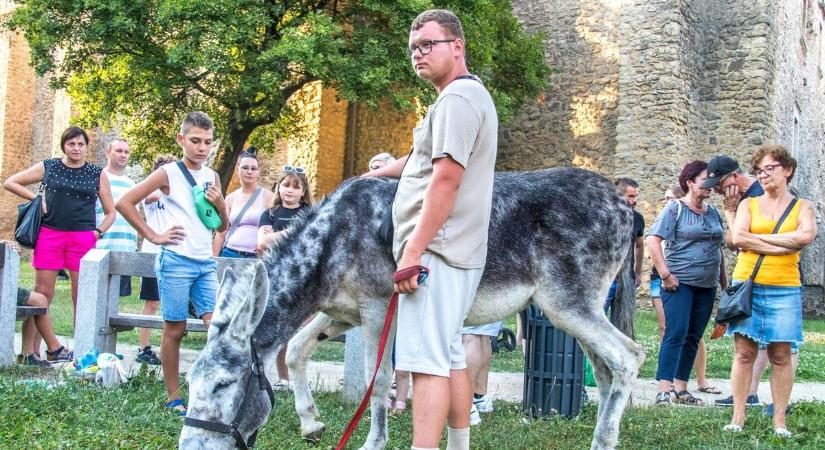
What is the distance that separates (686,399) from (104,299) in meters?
5.29

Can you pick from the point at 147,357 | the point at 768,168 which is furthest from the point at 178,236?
the point at 768,168

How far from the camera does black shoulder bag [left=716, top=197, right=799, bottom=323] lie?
5.92 metres

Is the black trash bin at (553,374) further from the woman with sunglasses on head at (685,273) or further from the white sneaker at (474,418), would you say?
the woman with sunglasses on head at (685,273)

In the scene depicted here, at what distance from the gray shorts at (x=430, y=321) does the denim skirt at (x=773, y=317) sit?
308cm

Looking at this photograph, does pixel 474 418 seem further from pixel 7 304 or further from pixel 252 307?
pixel 7 304

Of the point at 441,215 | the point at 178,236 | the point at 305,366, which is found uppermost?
the point at 441,215

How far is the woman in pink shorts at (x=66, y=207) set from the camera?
326 inches

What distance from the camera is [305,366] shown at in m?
5.61

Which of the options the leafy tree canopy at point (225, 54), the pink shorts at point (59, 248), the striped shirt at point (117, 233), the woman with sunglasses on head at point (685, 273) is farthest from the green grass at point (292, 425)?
the leafy tree canopy at point (225, 54)

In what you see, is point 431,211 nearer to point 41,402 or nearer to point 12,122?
point 41,402

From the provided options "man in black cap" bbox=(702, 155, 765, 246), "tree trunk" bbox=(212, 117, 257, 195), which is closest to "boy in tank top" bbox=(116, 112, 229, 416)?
"man in black cap" bbox=(702, 155, 765, 246)

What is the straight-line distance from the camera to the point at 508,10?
82.0 ft

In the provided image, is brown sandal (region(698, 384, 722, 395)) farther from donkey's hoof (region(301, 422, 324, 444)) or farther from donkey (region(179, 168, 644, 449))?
donkey's hoof (region(301, 422, 324, 444))

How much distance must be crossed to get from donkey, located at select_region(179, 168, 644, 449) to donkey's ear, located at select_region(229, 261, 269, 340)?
0.15 meters
